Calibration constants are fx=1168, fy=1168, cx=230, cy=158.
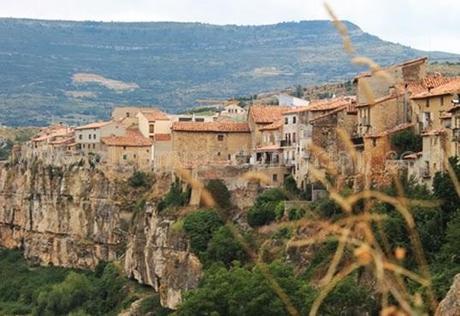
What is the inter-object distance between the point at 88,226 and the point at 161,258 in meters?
17.9

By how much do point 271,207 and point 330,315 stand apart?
13567mm

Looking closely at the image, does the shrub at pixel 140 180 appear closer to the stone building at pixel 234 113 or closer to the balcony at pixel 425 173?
the stone building at pixel 234 113

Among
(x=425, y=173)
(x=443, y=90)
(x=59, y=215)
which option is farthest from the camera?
(x=59, y=215)

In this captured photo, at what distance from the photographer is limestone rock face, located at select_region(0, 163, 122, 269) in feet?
221

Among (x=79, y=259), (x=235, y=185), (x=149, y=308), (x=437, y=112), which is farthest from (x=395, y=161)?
(x=79, y=259)

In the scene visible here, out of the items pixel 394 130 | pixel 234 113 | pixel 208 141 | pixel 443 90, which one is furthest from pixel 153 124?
pixel 443 90

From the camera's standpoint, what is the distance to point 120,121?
74500 mm

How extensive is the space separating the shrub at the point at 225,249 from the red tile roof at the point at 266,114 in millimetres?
13271

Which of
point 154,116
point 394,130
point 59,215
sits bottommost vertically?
point 59,215

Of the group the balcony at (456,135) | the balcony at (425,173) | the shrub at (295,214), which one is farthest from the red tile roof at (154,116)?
the balcony at (456,135)

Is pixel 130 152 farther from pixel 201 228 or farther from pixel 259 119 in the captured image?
pixel 201 228

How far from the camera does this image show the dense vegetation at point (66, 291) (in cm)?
5819

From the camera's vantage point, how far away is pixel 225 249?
4438 centimetres

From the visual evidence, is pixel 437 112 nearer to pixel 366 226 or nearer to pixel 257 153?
pixel 257 153
